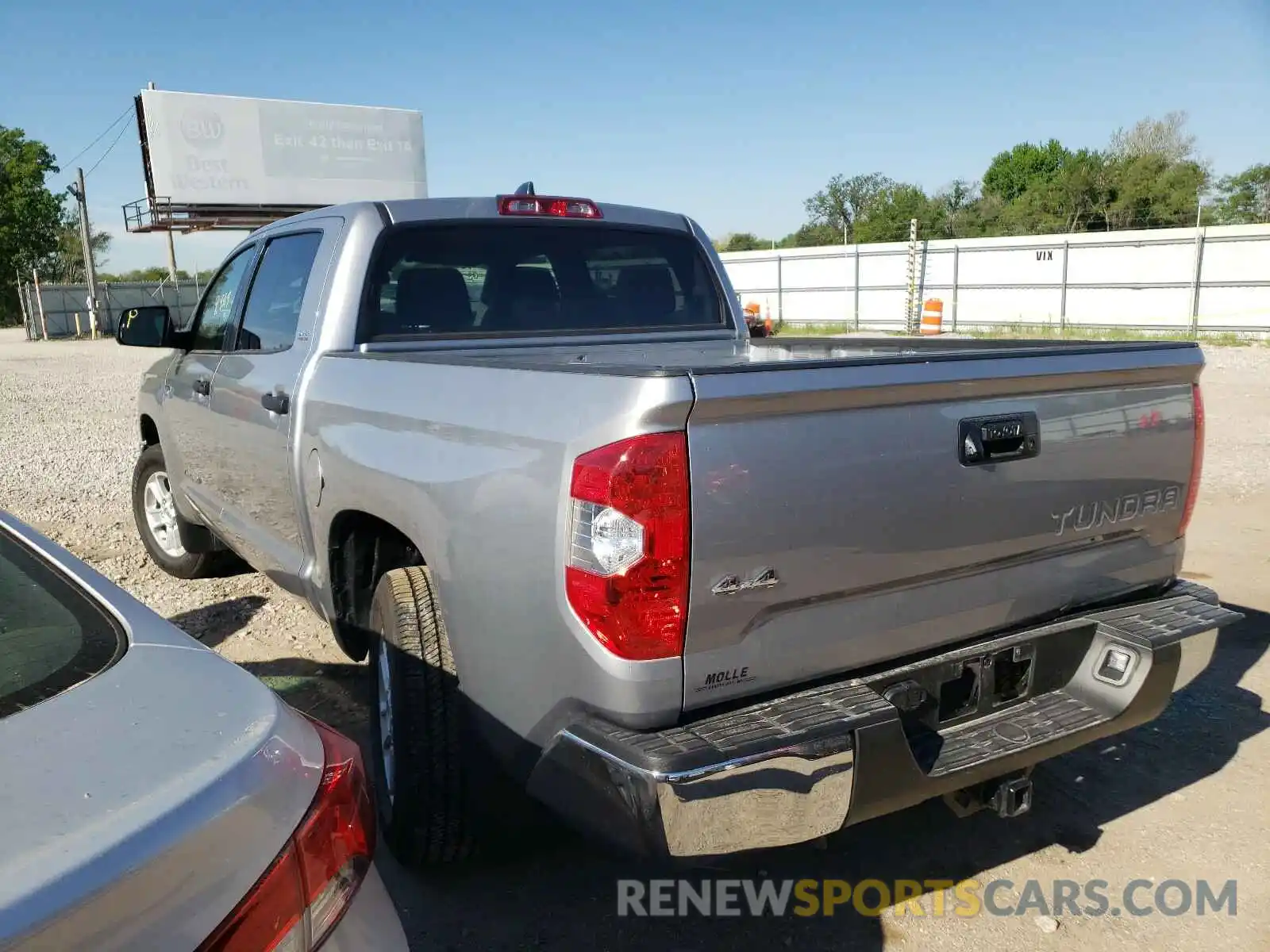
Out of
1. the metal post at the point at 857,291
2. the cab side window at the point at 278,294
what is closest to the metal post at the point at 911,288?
the metal post at the point at 857,291

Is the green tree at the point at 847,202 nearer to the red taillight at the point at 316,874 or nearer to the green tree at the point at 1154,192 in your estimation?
the green tree at the point at 1154,192

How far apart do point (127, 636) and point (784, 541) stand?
1290 millimetres

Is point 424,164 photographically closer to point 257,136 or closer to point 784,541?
point 257,136

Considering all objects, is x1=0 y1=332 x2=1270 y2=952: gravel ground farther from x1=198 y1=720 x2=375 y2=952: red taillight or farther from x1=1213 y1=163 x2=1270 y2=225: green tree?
x1=1213 y1=163 x2=1270 y2=225: green tree

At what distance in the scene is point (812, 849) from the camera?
308 cm

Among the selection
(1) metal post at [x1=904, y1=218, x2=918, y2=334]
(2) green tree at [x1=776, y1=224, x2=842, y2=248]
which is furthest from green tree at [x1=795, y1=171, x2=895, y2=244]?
(1) metal post at [x1=904, y1=218, x2=918, y2=334]

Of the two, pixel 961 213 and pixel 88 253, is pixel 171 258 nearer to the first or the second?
pixel 88 253

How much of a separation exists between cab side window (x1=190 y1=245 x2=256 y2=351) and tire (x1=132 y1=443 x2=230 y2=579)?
927mm

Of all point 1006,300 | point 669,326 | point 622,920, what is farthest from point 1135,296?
point 622,920

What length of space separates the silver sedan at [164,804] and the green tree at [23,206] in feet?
197

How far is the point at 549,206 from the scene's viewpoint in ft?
13.6

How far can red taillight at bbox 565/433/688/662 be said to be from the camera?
2.05 m

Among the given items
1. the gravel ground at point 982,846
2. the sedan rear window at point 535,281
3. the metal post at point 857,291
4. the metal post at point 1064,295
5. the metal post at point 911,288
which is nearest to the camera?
the gravel ground at point 982,846

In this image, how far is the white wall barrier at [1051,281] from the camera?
Answer: 22641mm
